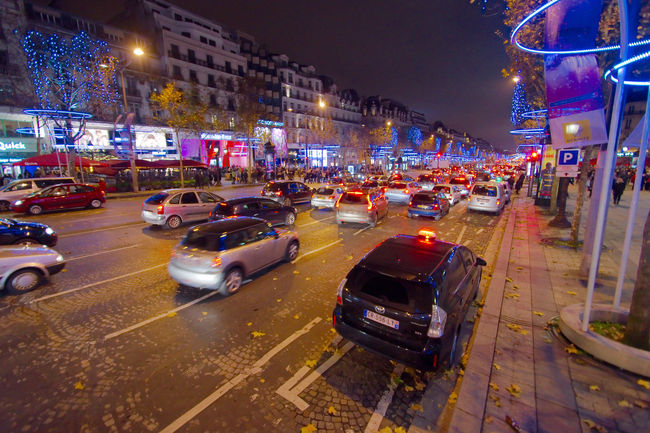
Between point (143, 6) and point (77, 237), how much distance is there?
43193 mm

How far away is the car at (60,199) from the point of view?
15577mm

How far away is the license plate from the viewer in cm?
411

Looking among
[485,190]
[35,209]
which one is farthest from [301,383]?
[35,209]

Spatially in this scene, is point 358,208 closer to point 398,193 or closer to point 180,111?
point 398,193

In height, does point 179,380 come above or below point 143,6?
below

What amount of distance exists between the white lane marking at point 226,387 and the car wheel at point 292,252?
3.58 m

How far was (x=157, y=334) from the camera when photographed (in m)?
5.21

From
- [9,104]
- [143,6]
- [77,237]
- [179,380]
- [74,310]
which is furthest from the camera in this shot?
[143,6]

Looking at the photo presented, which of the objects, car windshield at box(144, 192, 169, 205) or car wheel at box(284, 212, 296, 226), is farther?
car wheel at box(284, 212, 296, 226)

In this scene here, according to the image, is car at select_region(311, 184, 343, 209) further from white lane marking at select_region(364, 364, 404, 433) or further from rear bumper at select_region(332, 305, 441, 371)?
white lane marking at select_region(364, 364, 404, 433)

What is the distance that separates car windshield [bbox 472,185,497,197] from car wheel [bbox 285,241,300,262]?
13.7 metres

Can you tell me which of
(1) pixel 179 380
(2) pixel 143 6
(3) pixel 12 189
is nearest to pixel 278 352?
(1) pixel 179 380

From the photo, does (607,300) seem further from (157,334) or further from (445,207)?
(445,207)

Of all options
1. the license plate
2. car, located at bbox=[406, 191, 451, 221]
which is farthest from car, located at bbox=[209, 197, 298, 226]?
the license plate
